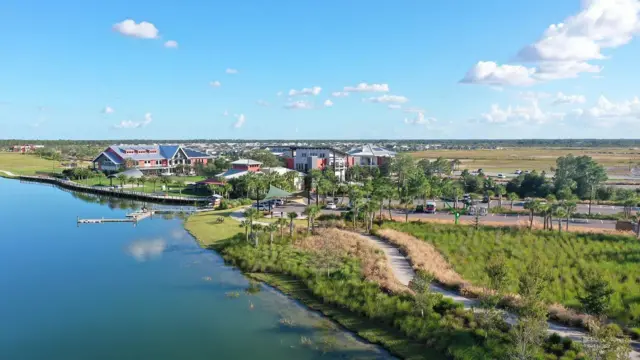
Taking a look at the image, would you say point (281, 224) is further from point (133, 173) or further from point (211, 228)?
point (133, 173)

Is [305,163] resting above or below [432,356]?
above

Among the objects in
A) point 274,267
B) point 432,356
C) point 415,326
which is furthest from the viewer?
point 274,267

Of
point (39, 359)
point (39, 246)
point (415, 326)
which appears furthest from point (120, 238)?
point (415, 326)

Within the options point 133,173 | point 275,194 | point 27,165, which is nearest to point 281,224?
point 275,194

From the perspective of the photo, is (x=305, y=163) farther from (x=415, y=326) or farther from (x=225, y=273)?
(x=415, y=326)

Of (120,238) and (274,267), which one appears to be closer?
(274,267)

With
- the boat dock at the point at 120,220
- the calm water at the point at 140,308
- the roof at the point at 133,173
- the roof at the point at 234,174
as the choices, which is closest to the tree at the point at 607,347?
the calm water at the point at 140,308
